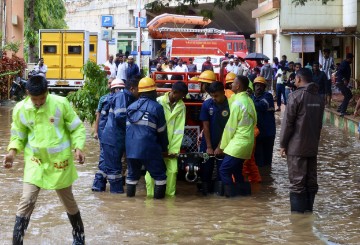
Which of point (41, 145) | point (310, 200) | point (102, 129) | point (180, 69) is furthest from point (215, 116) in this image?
point (180, 69)

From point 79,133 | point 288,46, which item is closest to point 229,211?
point 79,133

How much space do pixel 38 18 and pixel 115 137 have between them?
120ft

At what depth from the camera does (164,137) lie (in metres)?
10.4

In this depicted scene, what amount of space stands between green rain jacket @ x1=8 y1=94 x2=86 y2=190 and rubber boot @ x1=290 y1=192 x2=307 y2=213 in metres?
3.08

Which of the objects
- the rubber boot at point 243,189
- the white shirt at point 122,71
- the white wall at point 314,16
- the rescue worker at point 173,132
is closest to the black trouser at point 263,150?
the rubber boot at point 243,189

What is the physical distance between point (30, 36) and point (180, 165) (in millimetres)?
33694

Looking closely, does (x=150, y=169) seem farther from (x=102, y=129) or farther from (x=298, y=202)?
(x=298, y=202)

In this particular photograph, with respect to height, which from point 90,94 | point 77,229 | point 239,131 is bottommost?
point 77,229

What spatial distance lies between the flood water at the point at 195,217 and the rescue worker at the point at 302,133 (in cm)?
47

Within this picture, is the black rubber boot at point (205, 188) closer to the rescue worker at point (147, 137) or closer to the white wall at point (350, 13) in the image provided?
the rescue worker at point (147, 137)

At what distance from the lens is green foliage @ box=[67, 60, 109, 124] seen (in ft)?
46.7

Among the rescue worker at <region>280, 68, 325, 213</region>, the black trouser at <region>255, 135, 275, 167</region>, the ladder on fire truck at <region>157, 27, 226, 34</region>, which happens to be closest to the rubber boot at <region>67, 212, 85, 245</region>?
the rescue worker at <region>280, 68, 325, 213</region>

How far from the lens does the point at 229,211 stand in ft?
32.4

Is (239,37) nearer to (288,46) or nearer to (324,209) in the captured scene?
(288,46)
